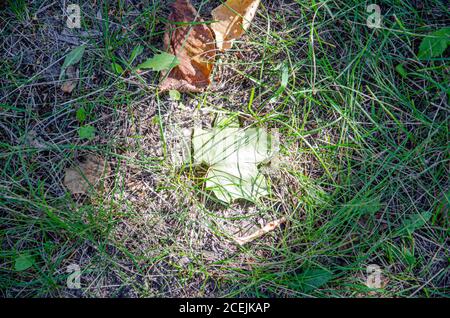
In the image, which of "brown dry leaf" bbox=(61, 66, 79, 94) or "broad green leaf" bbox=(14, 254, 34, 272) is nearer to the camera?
"broad green leaf" bbox=(14, 254, 34, 272)

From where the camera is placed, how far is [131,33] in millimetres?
2463

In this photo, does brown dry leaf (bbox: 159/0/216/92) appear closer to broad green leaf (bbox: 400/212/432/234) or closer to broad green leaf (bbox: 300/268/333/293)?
broad green leaf (bbox: 300/268/333/293)

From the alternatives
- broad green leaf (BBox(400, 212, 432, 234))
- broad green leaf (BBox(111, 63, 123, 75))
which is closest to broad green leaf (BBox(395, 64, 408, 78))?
broad green leaf (BBox(400, 212, 432, 234))

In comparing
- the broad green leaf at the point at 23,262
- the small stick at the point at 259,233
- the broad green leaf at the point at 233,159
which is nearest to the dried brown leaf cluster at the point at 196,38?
the broad green leaf at the point at 233,159

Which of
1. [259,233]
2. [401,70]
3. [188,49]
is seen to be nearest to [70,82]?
[188,49]

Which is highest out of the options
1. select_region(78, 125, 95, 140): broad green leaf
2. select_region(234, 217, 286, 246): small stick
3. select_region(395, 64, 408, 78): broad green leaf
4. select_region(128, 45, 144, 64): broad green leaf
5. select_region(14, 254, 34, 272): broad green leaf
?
select_region(128, 45, 144, 64): broad green leaf

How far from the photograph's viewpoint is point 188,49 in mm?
2400

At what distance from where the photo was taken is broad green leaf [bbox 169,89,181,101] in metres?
2.44

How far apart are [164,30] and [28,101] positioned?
817 millimetres

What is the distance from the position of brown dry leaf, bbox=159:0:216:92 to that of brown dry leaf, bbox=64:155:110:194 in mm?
515

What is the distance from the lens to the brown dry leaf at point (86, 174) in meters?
2.39

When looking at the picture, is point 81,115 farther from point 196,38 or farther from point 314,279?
point 314,279
